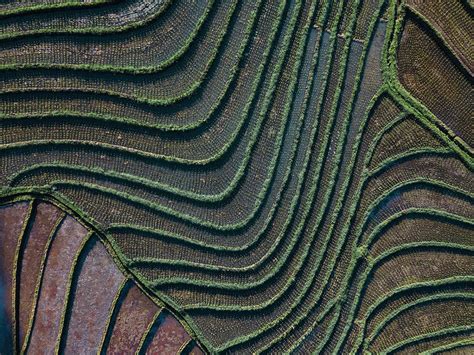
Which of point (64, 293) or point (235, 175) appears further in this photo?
point (235, 175)

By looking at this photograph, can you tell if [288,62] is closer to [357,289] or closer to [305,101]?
[305,101]

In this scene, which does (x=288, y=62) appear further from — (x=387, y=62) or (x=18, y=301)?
(x=18, y=301)

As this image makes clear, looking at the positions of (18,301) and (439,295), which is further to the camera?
(439,295)

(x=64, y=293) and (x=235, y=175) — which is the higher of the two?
(x=235, y=175)

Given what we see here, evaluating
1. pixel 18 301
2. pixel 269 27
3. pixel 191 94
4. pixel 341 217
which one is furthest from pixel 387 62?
pixel 18 301

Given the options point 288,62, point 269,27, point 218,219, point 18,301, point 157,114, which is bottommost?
point 18,301

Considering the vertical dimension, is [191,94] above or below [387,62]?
below

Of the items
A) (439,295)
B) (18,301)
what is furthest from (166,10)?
(439,295)
